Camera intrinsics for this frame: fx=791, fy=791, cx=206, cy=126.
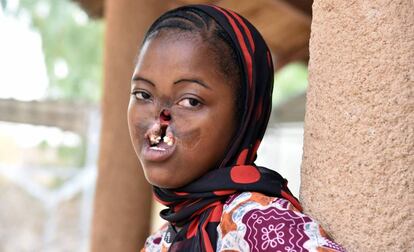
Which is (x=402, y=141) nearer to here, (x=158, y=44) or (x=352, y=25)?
(x=352, y=25)

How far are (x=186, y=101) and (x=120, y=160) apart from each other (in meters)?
2.47

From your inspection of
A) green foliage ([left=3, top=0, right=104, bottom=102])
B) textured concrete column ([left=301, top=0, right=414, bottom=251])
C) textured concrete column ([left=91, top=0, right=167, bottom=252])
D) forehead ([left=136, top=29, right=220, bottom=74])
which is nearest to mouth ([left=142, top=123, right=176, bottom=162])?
forehead ([left=136, top=29, right=220, bottom=74])

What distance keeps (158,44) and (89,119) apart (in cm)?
882

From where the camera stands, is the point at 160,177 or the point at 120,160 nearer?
the point at 160,177

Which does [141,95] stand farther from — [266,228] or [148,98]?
[266,228]

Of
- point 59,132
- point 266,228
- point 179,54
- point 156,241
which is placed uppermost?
point 179,54

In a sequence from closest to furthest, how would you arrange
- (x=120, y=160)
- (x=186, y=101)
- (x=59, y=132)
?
1. (x=186, y=101)
2. (x=120, y=160)
3. (x=59, y=132)

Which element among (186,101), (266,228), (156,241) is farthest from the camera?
(156,241)

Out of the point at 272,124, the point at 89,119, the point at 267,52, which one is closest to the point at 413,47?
the point at 267,52

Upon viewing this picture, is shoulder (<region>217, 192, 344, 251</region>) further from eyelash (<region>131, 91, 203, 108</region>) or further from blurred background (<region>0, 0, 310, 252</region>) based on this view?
blurred background (<region>0, 0, 310, 252</region>)

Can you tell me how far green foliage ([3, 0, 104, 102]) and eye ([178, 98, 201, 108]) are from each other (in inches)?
731

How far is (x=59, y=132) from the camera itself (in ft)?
52.3

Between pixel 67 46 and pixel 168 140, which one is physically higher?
pixel 168 140

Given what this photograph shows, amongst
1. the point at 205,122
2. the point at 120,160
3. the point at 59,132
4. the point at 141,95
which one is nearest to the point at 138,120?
the point at 141,95
